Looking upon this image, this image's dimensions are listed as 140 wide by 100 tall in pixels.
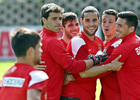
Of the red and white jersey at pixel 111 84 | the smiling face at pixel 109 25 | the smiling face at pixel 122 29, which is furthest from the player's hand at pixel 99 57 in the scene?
the smiling face at pixel 109 25

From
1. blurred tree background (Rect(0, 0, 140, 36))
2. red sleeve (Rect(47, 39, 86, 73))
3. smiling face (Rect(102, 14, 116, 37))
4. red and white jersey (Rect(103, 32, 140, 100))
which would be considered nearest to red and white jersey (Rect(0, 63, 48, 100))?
red sleeve (Rect(47, 39, 86, 73))

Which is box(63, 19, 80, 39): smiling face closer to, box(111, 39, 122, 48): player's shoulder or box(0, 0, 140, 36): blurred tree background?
box(111, 39, 122, 48): player's shoulder

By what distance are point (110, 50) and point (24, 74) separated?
167 cm

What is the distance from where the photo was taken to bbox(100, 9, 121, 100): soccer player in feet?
13.8

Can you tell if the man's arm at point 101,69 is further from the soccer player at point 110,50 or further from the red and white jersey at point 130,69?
the soccer player at point 110,50

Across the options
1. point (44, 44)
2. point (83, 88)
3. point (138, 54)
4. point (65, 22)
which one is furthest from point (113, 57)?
point (65, 22)

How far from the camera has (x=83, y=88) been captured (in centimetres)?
419

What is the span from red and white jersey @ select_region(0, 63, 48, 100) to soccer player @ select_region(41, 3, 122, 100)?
0.99 meters

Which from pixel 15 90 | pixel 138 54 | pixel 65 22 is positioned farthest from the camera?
pixel 65 22

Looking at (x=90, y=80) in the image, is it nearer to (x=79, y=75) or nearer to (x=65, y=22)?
(x=79, y=75)

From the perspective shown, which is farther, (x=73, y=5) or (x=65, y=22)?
(x=73, y=5)

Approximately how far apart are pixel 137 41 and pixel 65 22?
1645 millimetres

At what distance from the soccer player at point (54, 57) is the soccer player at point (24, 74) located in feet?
2.96

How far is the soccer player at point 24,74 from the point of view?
288cm
